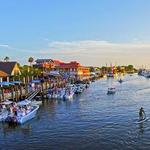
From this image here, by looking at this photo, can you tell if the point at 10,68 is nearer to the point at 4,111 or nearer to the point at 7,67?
the point at 7,67

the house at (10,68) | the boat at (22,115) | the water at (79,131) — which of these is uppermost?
the house at (10,68)

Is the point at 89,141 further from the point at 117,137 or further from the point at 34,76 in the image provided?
the point at 34,76

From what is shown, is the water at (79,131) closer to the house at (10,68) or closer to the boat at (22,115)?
the boat at (22,115)

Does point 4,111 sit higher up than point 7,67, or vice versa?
point 7,67

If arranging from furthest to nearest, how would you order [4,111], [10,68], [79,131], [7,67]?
1. [7,67]
2. [10,68]
3. [4,111]
4. [79,131]

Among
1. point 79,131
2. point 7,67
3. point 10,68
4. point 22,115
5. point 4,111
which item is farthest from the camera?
point 7,67

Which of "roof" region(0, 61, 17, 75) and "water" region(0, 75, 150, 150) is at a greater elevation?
"roof" region(0, 61, 17, 75)

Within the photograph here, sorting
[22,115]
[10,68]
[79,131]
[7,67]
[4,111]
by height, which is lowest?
[79,131]

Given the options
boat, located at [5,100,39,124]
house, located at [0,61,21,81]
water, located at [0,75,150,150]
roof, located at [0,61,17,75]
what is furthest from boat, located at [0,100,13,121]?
roof, located at [0,61,17,75]

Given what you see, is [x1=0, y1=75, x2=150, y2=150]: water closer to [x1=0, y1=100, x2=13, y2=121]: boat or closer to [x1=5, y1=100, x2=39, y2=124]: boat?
[x1=5, y1=100, x2=39, y2=124]: boat

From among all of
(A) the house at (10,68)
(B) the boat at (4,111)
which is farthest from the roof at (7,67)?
(B) the boat at (4,111)

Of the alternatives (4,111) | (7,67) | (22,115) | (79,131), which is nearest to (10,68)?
(7,67)
